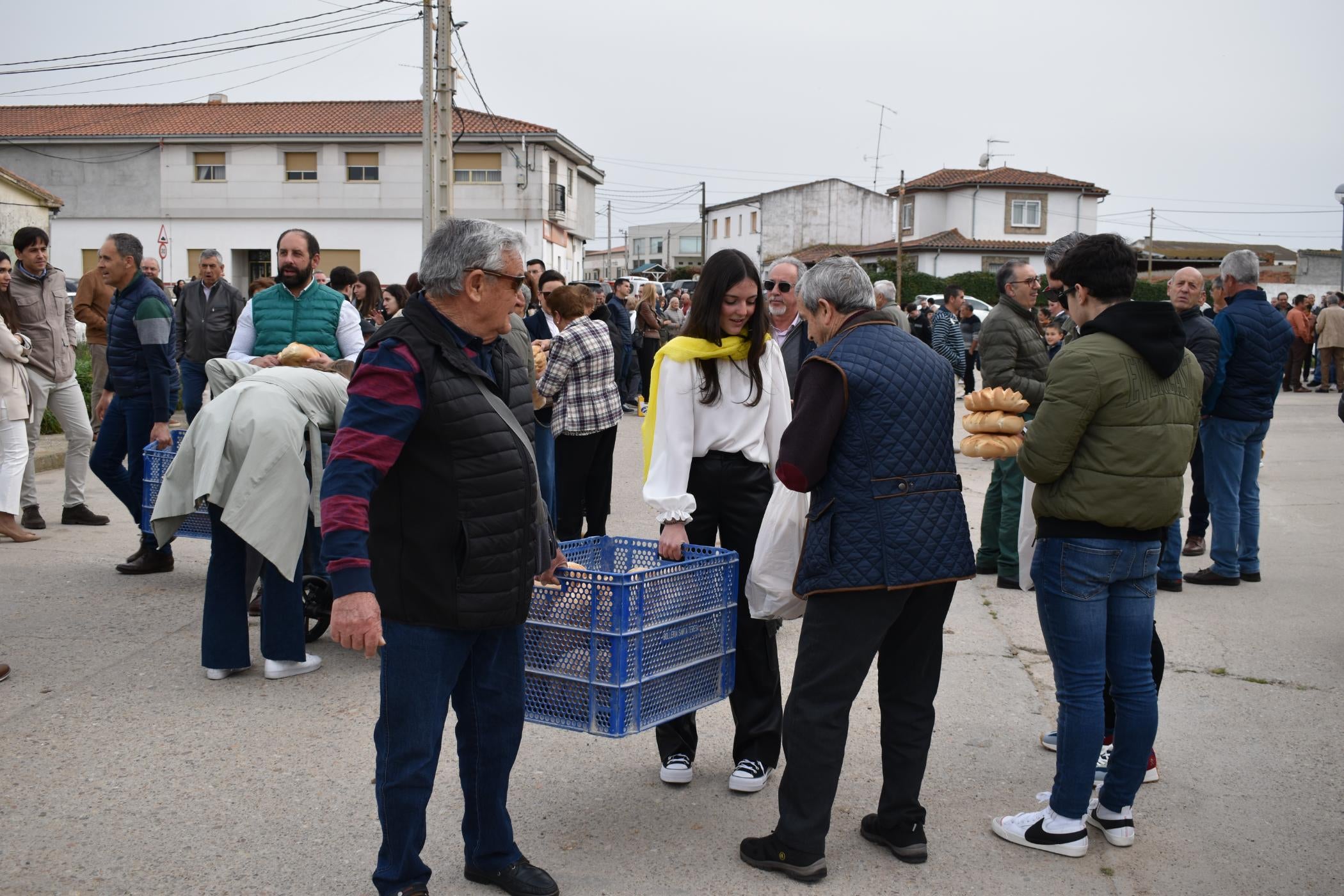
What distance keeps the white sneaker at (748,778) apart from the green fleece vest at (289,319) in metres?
3.78

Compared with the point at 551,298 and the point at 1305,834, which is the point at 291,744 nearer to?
the point at 1305,834

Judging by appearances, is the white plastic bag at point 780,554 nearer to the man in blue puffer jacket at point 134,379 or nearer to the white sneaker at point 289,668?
the white sneaker at point 289,668

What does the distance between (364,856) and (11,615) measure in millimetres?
3990

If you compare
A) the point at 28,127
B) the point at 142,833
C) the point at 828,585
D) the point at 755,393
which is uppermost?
the point at 28,127

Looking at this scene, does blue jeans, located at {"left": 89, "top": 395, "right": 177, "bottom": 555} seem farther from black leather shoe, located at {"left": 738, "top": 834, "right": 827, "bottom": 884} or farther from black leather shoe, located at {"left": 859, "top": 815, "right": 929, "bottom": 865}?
black leather shoe, located at {"left": 859, "top": 815, "right": 929, "bottom": 865}

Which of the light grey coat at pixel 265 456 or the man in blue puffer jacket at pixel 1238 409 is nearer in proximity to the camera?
the light grey coat at pixel 265 456

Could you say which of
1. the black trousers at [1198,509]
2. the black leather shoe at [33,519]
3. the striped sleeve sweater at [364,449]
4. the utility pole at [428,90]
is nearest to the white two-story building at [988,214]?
the utility pole at [428,90]

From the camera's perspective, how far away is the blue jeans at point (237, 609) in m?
5.54

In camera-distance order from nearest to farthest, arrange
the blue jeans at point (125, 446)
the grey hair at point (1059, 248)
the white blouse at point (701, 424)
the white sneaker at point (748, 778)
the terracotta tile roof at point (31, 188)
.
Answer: the white blouse at point (701, 424) < the white sneaker at point (748, 778) < the grey hair at point (1059, 248) < the blue jeans at point (125, 446) < the terracotta tile roof at point (31, 188)

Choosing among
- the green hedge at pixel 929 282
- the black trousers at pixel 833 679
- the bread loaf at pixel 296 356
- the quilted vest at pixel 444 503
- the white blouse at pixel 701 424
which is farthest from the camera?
the green hedge at pixel 929 282

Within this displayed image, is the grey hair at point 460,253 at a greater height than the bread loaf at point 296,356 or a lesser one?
greater

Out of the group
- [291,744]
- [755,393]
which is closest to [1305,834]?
[755,393]

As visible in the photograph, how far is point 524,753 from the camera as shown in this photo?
4.66 m

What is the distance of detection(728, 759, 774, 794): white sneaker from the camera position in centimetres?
427
